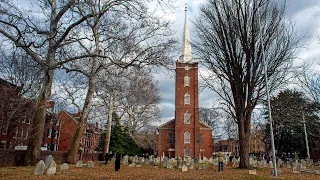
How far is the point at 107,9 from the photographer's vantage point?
13672 millimetres

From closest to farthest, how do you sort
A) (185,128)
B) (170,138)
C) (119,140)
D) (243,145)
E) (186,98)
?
(243,145) → (119,140) → (185,128) → (186,98) → (170,138)

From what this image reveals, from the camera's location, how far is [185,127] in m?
47.3

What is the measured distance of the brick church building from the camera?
46.4 meters

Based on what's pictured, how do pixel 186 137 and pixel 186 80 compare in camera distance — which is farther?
pixel 186 80

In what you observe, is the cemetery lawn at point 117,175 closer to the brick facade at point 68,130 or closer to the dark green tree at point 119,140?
the dark green tree at point 119,140

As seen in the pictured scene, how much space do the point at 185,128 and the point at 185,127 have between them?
0.59ft

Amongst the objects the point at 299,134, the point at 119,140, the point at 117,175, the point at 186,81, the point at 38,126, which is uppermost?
the point at 186,81

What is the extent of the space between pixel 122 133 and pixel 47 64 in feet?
86.9

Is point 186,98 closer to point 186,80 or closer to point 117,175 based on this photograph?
point 186,80

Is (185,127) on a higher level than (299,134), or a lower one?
higher

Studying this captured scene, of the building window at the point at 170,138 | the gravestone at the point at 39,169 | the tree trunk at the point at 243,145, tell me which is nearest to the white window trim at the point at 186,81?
the building window at the point at 170,138

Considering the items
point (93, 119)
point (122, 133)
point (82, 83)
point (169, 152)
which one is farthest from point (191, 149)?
point (82, 83)

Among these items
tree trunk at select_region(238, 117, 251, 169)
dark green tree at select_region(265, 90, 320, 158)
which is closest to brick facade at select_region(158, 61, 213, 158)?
dark green tree at select_region(265, 90, 320, 158)

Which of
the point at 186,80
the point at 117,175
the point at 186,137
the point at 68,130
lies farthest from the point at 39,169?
the point at 68,130
